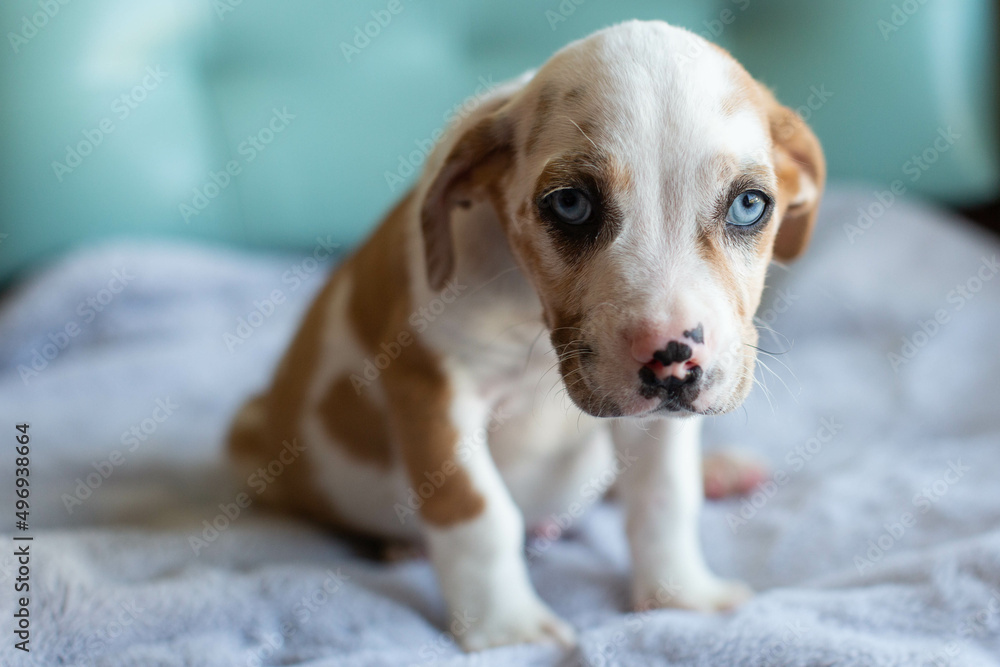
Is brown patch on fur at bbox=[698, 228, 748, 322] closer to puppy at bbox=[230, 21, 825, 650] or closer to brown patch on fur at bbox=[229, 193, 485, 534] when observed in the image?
puppy at bbox=[230, 21, 825, 650]

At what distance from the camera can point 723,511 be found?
2.67 m

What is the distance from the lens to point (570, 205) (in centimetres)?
162

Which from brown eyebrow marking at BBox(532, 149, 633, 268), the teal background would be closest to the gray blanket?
the teal background

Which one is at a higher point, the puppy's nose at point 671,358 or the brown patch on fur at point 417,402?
the puppy's nose at point 671,358

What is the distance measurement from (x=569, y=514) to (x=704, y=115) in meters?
1.32

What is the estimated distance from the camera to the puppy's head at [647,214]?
1513 millimetres

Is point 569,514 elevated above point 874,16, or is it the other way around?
point 874,16

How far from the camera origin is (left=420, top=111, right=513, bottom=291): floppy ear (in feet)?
5.89

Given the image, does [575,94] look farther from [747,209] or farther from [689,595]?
[689,595]

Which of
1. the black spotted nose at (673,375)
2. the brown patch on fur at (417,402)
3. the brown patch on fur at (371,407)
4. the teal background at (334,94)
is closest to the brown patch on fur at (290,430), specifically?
the brown patch on fur at (371,407)

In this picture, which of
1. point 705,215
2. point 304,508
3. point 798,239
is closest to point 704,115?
point 705,215

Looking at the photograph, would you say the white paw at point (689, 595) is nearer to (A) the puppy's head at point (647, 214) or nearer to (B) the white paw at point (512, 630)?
(B) the white paw at point (512, 630)

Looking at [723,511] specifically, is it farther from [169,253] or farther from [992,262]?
[169,253]

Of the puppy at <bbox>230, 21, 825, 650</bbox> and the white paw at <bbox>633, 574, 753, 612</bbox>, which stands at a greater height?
the puppy at <bbox>230, 21, 825, 650</bbox>
